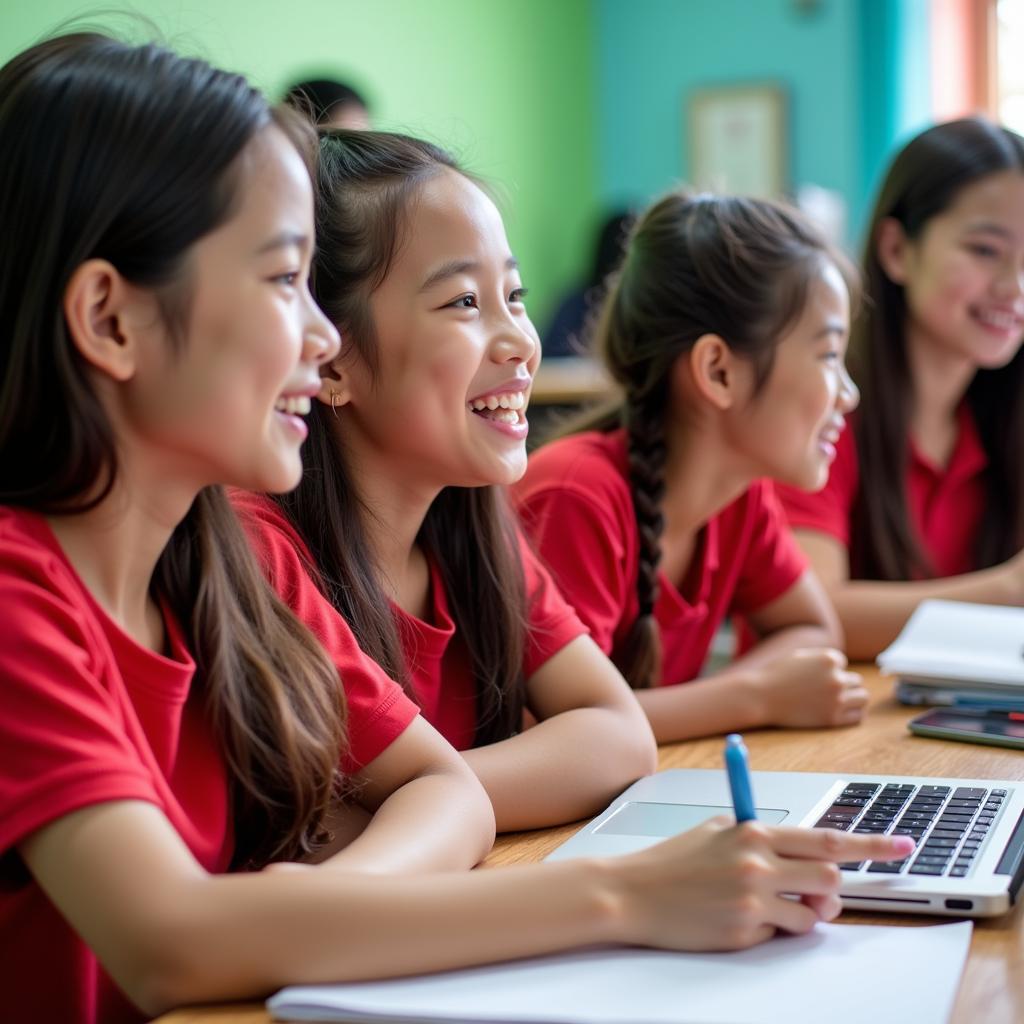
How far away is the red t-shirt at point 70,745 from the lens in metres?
0.71

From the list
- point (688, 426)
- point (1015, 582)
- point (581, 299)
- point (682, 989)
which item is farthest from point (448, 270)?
point (581, 299)

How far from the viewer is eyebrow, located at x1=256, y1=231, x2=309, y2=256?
83cm

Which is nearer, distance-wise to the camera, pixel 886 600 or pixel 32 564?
pixel 32 564

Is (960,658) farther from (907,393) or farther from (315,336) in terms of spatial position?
(315,336)

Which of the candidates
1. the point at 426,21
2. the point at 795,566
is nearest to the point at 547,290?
the point at 426,21

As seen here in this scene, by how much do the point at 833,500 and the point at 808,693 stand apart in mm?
618

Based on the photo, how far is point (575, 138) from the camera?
209 inches

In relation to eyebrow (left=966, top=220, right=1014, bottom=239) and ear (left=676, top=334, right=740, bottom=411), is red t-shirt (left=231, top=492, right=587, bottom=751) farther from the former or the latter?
eyebrow (left=966, top=220, right=1014, bottom=239)

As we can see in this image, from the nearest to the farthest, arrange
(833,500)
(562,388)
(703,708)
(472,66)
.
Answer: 1. (703,708)
2. (833,500)
3. (562,388)
4. (472,66)

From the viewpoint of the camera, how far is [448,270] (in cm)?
116

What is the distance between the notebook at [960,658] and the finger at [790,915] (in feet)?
2.26

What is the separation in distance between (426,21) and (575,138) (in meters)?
1.11

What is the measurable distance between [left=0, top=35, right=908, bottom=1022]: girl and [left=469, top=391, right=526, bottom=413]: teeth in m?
0.31

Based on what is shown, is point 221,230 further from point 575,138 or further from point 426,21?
point 575,138
